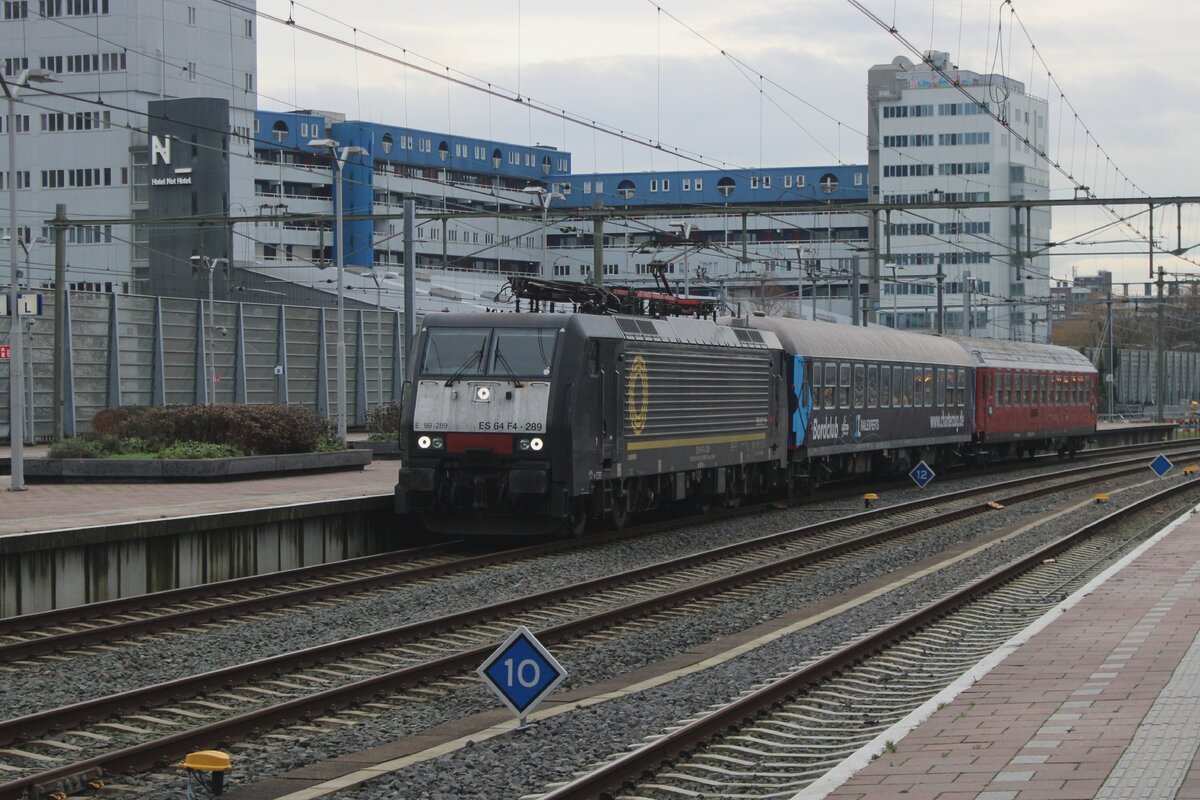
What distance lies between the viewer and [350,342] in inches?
1891

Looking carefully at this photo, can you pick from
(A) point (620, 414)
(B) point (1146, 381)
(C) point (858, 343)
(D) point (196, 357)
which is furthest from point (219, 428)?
(B) point (1146, 381)

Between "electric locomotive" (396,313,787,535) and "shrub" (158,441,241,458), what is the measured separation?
6.40 meters

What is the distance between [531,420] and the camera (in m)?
20.7

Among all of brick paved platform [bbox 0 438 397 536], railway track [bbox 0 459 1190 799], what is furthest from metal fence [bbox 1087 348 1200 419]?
railway track [bbox 0 459 1190 799]

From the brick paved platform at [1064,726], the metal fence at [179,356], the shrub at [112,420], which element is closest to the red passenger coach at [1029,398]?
the metal fence at [179,356]

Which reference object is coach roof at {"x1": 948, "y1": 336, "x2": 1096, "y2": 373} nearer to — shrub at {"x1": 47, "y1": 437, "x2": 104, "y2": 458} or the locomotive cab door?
the locomotive cab door

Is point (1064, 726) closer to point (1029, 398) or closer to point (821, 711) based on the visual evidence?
point (821, 711)

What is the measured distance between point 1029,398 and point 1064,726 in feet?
126

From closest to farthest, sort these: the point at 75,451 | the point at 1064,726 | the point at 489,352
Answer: the point at 1064,726
the point at 489,352
the point at 75,451

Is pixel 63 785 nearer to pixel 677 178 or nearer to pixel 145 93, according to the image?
pixel 145 93

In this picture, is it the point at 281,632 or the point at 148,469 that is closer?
the point at 281,632

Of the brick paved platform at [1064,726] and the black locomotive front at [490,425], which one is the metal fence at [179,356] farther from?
the brick paved platform at [1064,726]

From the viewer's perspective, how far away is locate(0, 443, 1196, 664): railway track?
13891mm

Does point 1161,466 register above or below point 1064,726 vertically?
above
